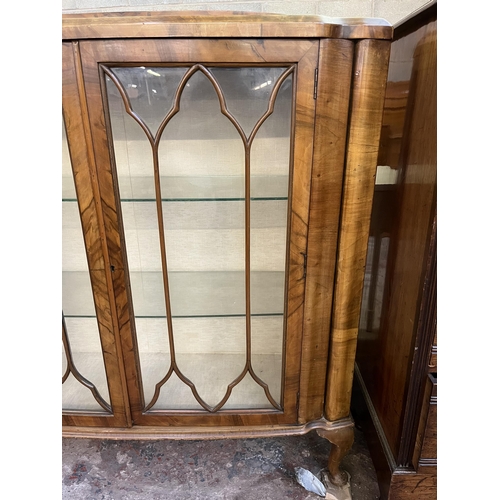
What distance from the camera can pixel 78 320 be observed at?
71 centimetres

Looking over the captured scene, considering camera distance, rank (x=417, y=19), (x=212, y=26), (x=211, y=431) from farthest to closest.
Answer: (x=211, y=431) < (x=417, y=19) < (x=212, y=26)

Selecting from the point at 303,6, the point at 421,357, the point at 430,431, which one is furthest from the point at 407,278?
the point at 303,6

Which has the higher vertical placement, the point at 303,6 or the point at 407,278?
the point at 303,6

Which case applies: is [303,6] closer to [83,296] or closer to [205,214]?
[205,214]

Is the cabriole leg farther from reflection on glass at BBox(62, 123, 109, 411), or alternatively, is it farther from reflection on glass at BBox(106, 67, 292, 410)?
reflection on glass at BBox(62, 123, 109, 411)

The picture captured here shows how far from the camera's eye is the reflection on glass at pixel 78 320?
66 centimetres

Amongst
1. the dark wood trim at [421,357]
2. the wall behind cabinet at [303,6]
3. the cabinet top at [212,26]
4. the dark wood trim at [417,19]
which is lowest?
the dark wood trim at [421,357]

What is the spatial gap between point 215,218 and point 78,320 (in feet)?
1.09

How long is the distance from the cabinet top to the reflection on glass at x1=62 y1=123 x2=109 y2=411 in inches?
10.6

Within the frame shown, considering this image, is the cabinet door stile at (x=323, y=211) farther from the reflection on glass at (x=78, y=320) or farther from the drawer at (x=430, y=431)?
the reflection on glass at (x=78, y=320)

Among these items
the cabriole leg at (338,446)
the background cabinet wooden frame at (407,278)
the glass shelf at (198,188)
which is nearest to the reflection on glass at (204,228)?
the glass shelf at (198,188)

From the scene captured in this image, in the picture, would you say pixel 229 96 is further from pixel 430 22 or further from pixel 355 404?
pixel 355 404
